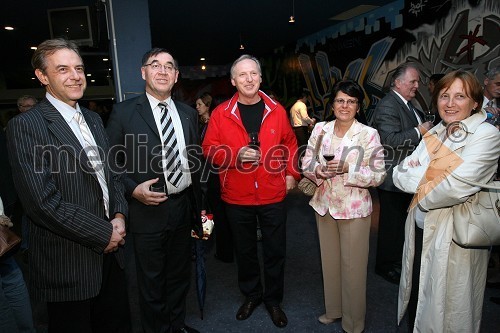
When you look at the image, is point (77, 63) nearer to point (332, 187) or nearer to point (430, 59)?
point (332, 187)

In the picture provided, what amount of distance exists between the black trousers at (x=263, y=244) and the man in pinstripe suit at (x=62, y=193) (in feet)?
3.35

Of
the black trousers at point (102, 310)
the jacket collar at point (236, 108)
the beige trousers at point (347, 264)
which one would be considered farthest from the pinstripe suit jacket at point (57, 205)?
the beige trousers at point (347, 264)

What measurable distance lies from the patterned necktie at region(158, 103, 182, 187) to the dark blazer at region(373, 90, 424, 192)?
186cm

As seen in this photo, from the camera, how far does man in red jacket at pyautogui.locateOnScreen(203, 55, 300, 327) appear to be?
2.50 meters

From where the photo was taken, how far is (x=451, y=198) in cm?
168

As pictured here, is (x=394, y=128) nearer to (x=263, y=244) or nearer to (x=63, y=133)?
(x=263, y=244)

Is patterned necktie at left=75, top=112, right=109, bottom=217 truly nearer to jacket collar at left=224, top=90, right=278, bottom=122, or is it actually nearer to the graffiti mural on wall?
jacket collar at left=224, top=90, right=278, bottom=122

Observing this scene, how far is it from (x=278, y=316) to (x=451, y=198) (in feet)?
5.24

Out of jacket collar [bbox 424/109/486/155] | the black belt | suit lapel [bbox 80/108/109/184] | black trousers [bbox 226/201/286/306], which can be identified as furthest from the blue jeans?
jacket collar [bbox 424/109/486/155]

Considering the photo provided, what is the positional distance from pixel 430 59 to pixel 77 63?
7088 millimetres

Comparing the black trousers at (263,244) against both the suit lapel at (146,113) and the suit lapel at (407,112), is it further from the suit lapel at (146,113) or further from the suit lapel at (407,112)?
the suit lapel at (407,112)

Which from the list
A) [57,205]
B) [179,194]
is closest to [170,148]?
[179,194]

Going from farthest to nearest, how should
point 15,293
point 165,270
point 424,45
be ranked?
1. point 424,45
2. point 165,270
3. point 15,293

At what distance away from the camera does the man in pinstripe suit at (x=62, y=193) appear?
1.54 m
